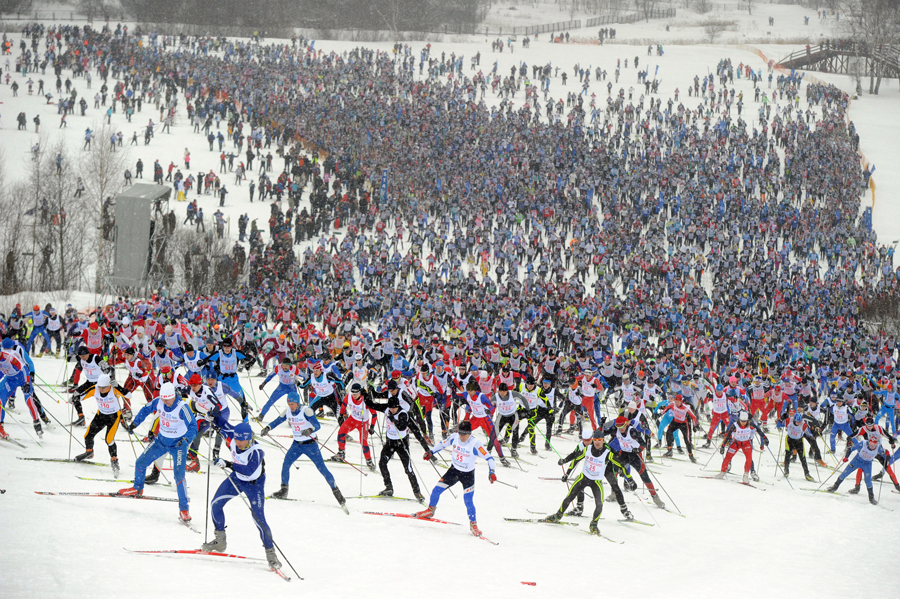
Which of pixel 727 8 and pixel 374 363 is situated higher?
pixel 727 8

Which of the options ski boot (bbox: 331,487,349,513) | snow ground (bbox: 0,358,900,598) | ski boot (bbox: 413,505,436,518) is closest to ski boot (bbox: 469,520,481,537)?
snow ground (bbox: 0,358,900,598)

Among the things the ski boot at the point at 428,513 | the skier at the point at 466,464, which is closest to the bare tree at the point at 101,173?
the ski boot at the point at 428,513

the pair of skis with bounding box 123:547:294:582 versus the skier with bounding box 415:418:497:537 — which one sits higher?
the skier with bounding box 415:418:497:537

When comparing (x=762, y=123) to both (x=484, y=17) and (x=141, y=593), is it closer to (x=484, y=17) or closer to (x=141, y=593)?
(x=141, y=593)

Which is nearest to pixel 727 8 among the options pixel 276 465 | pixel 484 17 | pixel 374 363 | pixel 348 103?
pixel 484 17

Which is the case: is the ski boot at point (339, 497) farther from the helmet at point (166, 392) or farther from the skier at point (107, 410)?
the skier at point (107, 410)

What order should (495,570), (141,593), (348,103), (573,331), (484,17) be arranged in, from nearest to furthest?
(141,593) → (495,570) → (573,331) → (348,103) → (484,17)

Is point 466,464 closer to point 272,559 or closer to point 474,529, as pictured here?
point 474,529

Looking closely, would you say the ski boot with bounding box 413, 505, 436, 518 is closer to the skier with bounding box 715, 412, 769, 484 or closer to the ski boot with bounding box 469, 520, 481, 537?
the ski boot with bounding box 469, 520, 481, 537
